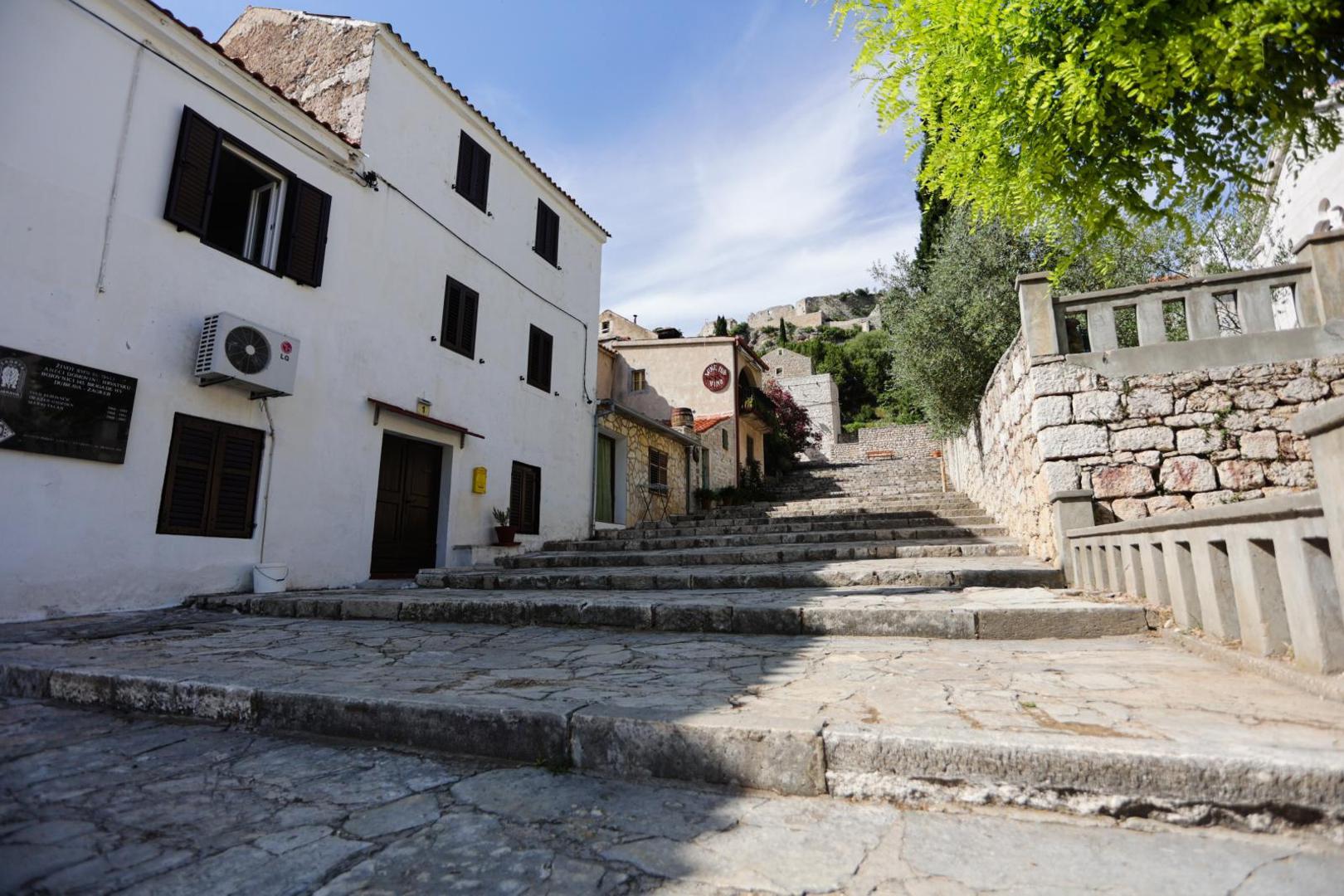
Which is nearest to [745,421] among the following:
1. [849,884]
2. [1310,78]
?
[1310,78]

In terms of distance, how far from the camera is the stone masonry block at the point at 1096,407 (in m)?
5.30

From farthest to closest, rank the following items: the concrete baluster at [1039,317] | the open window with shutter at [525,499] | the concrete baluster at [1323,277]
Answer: the open window with shutter at [525,499], the concrete baluster at [1039,317], the concrete baluster at [1323,277]

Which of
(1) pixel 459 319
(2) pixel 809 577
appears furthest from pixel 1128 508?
(1) pixel 459 319

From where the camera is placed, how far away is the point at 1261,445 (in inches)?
200

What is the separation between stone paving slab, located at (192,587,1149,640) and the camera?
13.2ft

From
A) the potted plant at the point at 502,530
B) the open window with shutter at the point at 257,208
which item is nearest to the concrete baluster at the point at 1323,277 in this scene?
the potted plant at the point at 502,530

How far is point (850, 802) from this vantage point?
77.4 inches

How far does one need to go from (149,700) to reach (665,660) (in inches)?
98.6

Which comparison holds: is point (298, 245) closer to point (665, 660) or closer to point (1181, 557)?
point (665, 660)

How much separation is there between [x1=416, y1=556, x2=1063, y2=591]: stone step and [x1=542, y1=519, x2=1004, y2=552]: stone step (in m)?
1.39

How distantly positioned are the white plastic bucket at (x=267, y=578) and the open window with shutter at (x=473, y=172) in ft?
20.8

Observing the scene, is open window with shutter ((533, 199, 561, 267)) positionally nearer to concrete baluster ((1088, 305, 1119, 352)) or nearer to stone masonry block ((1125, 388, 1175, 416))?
concrete baluster ((1088, 305, 1119, 352))

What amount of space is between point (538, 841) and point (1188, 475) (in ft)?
18.7

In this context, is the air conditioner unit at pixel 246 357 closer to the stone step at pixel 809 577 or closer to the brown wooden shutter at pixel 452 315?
the brown wooden shutter at pixel 452 315
